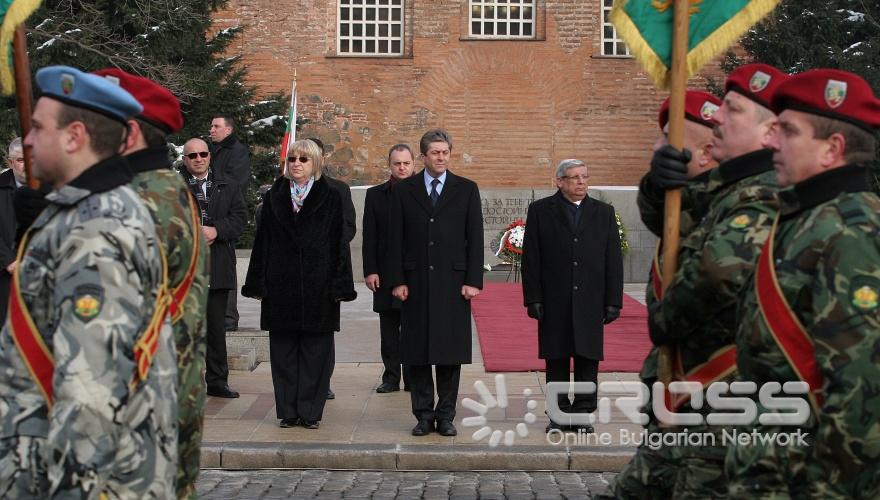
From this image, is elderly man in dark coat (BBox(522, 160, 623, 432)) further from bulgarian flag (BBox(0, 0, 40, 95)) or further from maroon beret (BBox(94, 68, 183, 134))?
maroon beret (BBox(94, 68, 183, 134))

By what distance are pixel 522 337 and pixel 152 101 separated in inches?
438

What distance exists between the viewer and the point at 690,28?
5.25 metres

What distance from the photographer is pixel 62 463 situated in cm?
342

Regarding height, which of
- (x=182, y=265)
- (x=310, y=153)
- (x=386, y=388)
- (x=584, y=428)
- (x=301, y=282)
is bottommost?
(x=386, y=388)

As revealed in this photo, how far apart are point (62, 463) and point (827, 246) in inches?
74.7

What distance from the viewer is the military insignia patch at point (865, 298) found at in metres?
3.50

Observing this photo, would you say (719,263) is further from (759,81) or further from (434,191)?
(434,191)

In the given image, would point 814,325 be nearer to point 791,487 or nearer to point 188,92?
point 791,487

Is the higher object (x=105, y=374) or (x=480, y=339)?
(x=105, y=374)

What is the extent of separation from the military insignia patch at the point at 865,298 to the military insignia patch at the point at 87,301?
1.78 metres

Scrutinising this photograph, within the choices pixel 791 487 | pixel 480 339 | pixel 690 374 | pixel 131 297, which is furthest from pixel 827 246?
pixel 480 339

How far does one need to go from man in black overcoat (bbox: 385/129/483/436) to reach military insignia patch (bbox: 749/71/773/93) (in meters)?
5.17

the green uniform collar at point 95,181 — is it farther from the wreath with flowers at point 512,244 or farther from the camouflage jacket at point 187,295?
the wreath with flowers at point 512,244

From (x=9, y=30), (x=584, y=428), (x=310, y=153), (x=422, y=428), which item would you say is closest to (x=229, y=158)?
(x=310, y=153)
